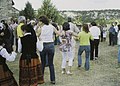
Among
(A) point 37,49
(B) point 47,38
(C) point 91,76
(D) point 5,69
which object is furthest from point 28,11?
(D) point 5,69

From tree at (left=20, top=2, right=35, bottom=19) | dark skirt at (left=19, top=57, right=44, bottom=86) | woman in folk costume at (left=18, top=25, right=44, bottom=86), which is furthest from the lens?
tree at (left=20, top=2, right=35, bottom=19)

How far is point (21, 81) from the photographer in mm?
7949

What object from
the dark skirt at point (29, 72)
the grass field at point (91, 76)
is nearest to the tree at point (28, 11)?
the grass field at point (91, 76)

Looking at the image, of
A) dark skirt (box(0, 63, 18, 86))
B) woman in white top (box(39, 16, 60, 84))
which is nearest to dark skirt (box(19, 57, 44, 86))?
dark skirt (box(0, 63, 18, 86))

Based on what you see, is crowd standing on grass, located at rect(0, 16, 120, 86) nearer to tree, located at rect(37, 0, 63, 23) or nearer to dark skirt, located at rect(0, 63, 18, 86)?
dark skirt, located at rect(0, 63, 18, 86)

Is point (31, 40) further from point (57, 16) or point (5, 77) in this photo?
point (57, 16)

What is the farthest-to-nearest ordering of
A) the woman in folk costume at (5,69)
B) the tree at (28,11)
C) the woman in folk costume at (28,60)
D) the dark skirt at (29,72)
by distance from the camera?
Result: the tree at (28,11)
the dark skirt at (29,72)
the woman in folk costume at (28,60)
the woman in folk costume at (5,69)

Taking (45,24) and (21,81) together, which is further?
(45,24)

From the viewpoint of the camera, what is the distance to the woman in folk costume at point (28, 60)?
25.3ft

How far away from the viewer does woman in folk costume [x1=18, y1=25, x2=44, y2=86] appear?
7.70 m

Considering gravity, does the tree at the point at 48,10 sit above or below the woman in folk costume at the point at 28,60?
above

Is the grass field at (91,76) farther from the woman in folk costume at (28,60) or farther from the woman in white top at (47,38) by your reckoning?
the woman in folk costume at (28,60)

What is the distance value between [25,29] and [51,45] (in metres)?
1.50

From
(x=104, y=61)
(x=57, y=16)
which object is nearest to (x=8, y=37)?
(x=104, y=61)
